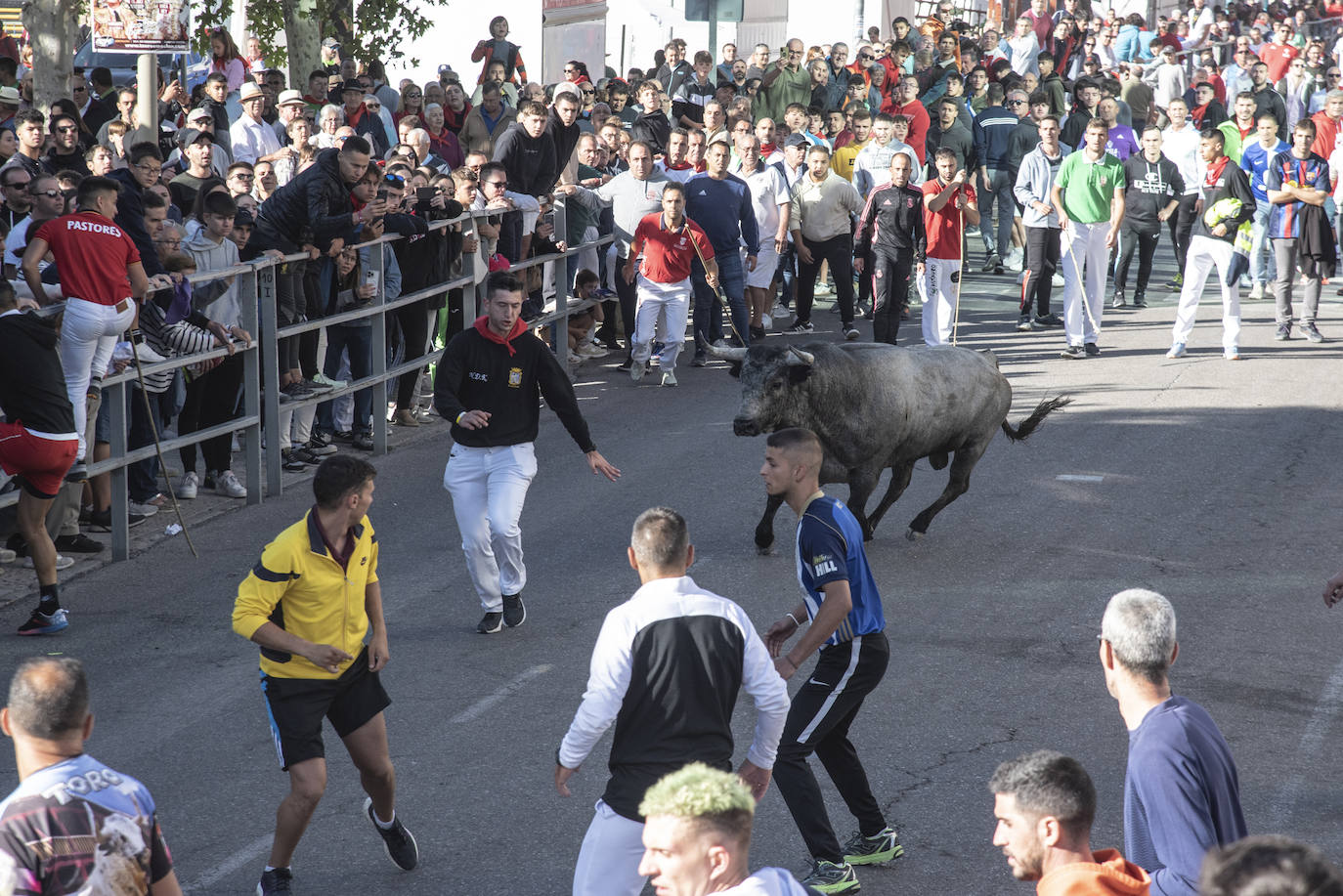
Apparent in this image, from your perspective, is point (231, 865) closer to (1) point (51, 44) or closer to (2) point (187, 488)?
(2) point (187, 488)

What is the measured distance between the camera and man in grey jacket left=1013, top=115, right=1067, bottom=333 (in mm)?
16797

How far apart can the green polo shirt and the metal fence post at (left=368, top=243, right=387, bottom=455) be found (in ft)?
24.5

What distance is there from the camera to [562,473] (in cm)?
1208

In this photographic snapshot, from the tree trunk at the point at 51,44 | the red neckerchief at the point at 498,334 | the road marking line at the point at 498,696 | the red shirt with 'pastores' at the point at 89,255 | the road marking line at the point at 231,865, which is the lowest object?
the road marking line at the point at 231,865

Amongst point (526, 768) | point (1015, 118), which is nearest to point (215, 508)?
point (526, 768)

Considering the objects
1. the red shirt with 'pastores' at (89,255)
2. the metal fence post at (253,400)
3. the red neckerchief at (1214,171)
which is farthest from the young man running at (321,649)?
the red neckerchief at (1214,171)

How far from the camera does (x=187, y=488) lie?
11180 millimetres

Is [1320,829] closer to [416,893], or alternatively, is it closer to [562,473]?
[416,893]

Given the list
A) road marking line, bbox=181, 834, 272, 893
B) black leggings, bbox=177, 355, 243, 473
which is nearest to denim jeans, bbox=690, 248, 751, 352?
black leggings, bbox=177, 355, 243, 473

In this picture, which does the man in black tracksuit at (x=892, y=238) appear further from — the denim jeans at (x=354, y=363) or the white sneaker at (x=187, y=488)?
the white sneaker at (x=187, y=488)

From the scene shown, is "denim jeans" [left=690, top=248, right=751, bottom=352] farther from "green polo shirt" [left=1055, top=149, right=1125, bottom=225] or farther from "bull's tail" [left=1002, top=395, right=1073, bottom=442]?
"bull's tail" [left=1002, top=395, right=1073, bottom=442]

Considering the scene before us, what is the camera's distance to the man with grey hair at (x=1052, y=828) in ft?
12.1

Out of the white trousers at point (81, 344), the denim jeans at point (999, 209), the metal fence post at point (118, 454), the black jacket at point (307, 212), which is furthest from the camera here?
the denim jeans at point (999, 209)

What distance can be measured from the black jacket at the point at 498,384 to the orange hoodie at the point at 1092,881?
5269 millimetres
